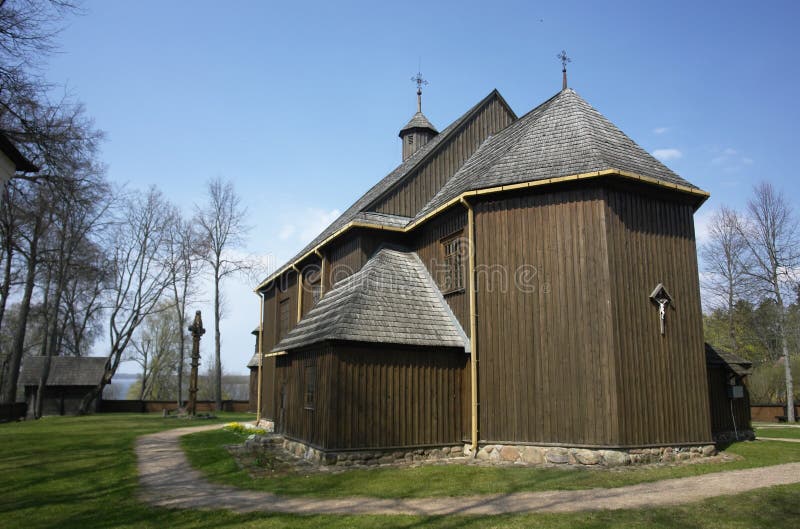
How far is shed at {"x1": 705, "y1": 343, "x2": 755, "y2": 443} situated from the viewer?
15.5 meters

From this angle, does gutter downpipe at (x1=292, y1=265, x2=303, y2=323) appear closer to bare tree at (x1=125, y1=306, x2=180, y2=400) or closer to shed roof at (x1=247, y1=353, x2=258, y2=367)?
shed roof at (x1=247, y1=353, x2=258, y2=367)

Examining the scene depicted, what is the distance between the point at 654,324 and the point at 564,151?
4474 millimetres

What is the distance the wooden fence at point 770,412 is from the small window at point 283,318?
24928mm

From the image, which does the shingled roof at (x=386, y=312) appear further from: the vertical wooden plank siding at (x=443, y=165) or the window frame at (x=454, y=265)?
the vertical wooden plank siding at (x=443, y=165)

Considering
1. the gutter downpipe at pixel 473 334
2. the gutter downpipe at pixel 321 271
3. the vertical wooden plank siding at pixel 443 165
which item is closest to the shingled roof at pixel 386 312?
the gutter downpipe at pixel 473 334

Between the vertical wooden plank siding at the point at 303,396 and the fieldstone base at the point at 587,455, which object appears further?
the vertical wooden plank siding at the point at 303,396

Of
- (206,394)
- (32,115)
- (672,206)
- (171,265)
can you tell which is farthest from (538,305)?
(206,394)

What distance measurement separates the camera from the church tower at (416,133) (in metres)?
25.9

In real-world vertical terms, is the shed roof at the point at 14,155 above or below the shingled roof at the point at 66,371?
above

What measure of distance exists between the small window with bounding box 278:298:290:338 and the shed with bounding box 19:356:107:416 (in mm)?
18758

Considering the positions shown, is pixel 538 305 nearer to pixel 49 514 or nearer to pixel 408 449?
pixel 408 449

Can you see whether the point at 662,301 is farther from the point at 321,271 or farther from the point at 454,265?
the point at 321,271

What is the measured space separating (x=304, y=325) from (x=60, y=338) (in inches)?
1353

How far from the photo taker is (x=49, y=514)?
815cm
